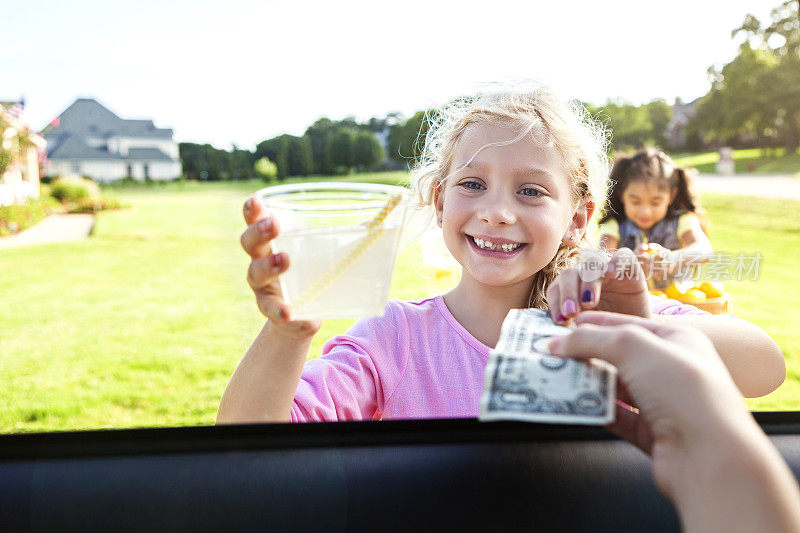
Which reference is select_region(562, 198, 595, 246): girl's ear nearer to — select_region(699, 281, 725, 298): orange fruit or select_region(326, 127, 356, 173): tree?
select_region(326, 127, 356, 173): tree

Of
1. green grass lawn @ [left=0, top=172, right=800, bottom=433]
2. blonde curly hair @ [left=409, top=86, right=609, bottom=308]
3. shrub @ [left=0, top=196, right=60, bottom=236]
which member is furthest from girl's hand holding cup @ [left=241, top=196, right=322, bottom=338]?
shrub @ [left=0, top=196, right=60, bottom=236]

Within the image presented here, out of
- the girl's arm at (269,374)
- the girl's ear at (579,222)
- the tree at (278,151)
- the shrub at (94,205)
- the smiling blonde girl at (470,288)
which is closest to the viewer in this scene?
the girl's arm at (269,374)

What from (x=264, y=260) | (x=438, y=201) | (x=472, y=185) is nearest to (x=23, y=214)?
(x=438, y=201)

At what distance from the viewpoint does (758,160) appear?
99.5 inches

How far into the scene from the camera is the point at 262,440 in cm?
69

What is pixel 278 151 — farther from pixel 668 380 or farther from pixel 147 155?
pixel 668 380

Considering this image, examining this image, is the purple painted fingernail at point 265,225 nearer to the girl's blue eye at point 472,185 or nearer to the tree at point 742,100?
the girl's blue eye at point 472,185

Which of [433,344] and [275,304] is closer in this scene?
[275,304]

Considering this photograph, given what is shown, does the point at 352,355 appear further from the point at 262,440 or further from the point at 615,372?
the point at 615,372

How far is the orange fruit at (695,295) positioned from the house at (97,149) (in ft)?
4.84

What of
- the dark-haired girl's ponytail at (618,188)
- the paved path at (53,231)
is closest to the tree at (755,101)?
the dark-haired girl's ponytail at (618,188)

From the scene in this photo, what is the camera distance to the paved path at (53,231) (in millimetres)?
2353

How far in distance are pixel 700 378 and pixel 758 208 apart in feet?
18.3

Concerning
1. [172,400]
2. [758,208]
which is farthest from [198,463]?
[758,208]
